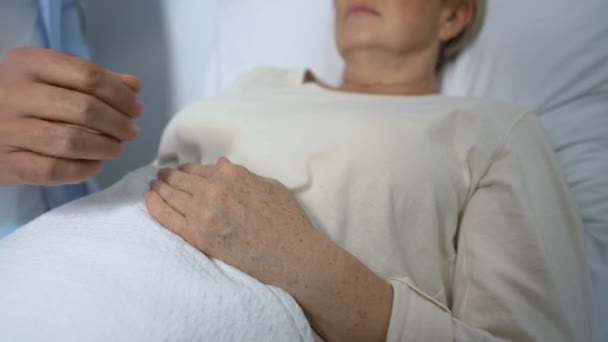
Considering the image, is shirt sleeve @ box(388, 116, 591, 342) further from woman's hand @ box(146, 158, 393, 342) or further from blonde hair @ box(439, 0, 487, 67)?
blonde hair @ box(439, 0, 487, 67)

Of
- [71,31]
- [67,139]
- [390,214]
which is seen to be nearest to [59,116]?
[67,139]

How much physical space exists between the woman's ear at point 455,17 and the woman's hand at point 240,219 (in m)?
0.52

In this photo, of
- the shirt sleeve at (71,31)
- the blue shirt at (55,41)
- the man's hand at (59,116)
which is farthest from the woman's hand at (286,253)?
the shirt sleeve at (71,31)

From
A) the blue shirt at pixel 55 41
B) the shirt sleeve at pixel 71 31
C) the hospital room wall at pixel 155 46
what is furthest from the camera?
the hospital room wall at pixel 155 46

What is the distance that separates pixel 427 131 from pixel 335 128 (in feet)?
0.45

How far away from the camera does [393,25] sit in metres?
0.80

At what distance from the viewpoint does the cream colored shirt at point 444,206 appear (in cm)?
55

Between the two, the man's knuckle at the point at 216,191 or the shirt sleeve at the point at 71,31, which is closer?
the man's knuckle at the point at 216,191

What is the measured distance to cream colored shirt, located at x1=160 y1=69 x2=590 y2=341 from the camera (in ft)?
1.80

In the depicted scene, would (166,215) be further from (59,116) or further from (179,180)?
(59,116)

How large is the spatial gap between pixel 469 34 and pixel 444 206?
0.44 metres

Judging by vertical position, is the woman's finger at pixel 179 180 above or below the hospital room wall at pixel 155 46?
below

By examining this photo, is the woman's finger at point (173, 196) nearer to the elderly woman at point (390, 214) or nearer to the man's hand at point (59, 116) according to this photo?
the elderly woman at point (390, 214)

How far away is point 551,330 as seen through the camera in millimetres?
549
